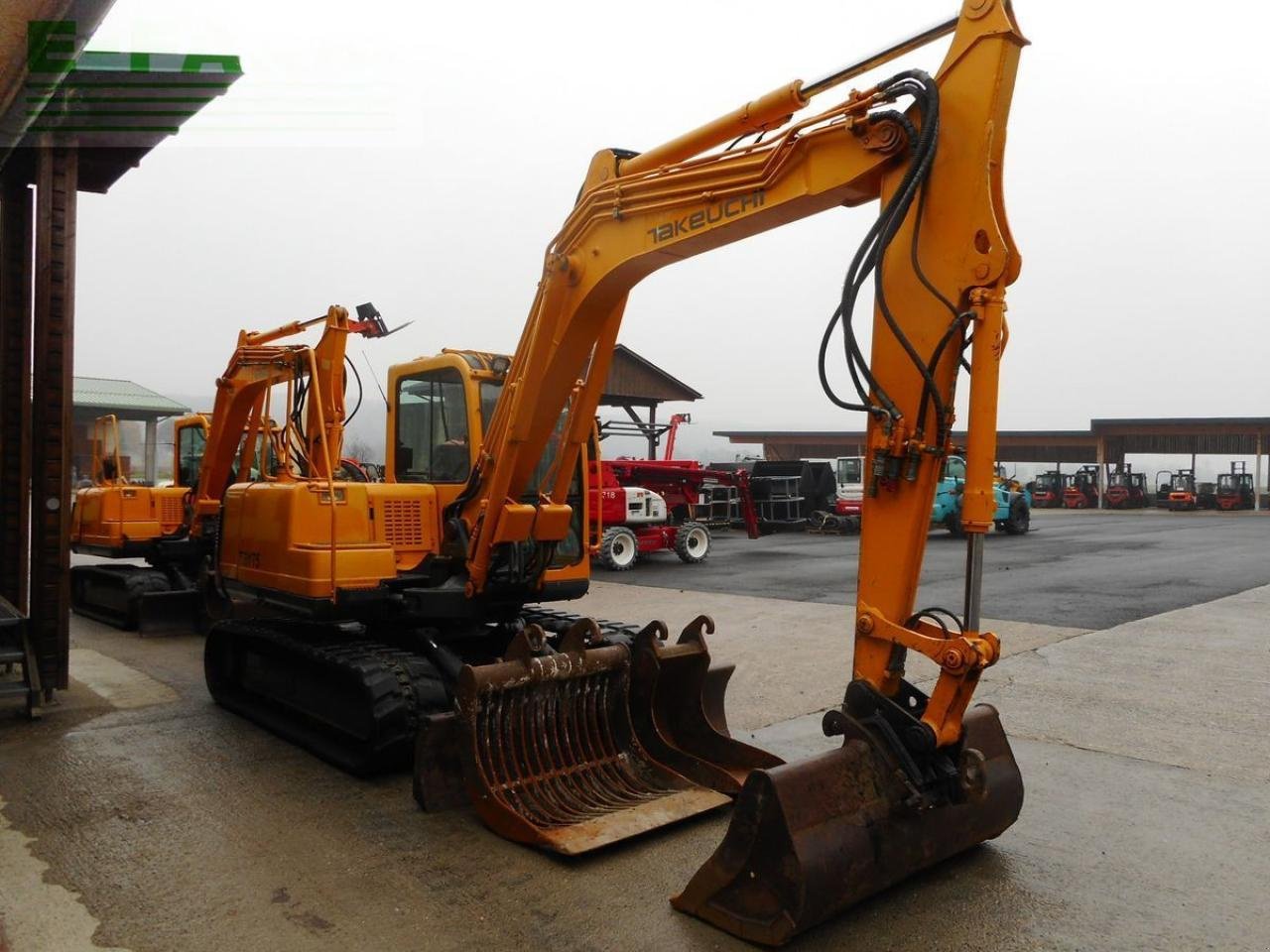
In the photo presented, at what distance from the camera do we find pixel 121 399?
3512 centimetres

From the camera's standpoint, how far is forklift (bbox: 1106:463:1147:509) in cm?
4453

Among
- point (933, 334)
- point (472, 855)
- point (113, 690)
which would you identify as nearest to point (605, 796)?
point (472, 855)

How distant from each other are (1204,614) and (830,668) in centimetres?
569

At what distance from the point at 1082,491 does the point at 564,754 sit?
1844 inches

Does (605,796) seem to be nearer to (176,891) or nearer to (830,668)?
(176,891)

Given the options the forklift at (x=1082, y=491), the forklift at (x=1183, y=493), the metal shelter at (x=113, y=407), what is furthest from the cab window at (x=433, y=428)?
the forklift at (x=1082, y=491)

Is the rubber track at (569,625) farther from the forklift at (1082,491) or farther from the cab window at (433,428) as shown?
the forklift at (1082,491)

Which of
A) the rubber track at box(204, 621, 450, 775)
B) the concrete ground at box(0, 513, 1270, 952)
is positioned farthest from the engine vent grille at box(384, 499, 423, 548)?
the concrete ground at box(0, 513, 1270, 952)

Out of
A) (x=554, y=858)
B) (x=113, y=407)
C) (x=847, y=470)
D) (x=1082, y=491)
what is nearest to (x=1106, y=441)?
(x=1082, y=491)

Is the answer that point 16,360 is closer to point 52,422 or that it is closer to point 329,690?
point 52,422

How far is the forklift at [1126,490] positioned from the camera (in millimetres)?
44531

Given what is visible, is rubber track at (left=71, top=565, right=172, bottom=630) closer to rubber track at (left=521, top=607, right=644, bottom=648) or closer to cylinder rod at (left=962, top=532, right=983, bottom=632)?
rubber track at (left=521, top=607, right=644, bottom=648)

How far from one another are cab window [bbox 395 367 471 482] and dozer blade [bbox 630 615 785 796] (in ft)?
6.02

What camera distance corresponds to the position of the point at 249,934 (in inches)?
140
